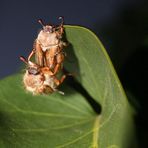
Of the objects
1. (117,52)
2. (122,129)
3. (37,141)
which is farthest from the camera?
(117,52)

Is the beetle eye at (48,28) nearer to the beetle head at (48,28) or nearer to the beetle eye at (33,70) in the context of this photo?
the beetle head at (48,28)

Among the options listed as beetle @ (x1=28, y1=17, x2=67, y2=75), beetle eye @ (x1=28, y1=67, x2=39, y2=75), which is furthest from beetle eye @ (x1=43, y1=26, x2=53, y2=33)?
beetle eye @ (x1=28, y1=67, x2=39, y2=75)

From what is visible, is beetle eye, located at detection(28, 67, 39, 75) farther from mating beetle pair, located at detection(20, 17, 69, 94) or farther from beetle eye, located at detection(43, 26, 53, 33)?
beetle eye, located at detection(43, 26, 53, 33)

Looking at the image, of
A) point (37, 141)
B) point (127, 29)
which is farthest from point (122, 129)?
point (127, 29)

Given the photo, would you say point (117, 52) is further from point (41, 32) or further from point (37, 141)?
point (37, 141)

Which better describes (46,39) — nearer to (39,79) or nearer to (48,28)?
→ (48,28)
